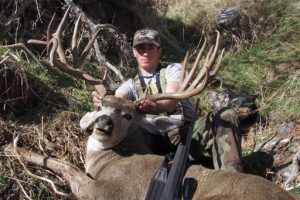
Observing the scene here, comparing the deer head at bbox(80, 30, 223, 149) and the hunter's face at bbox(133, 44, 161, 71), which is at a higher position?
the hunter's face at bbox(133, 44, 161, 71)

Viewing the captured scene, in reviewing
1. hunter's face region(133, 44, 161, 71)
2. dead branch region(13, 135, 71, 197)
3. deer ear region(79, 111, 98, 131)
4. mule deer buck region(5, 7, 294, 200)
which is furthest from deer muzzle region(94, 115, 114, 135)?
hunter's face region(133, 44, 161, 71)

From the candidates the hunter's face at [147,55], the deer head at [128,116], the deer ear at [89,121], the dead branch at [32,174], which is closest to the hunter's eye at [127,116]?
the deer head at [128,116]

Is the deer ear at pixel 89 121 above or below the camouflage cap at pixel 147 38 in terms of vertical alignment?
below

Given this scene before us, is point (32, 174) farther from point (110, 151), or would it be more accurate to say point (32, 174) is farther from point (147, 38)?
point (147, 38)

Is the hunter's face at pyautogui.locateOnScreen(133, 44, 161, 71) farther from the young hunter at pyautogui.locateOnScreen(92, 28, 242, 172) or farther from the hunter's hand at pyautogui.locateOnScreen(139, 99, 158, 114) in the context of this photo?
the hunter's hand at pyautogui.locateOnScreen(139, 99, 158, 114)

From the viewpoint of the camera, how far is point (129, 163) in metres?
5.21

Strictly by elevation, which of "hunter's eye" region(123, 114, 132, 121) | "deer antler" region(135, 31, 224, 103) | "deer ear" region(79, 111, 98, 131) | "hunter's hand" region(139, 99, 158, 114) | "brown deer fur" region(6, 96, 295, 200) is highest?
"deer antler" region(135, 31, 224, 103)

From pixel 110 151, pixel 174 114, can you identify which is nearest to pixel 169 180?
pixel 110 151

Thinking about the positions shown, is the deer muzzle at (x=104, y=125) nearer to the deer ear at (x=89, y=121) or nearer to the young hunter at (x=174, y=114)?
the deer ear at (x=89, y=121)

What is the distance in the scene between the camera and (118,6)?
31.1 ft

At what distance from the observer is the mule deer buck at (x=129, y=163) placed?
4.69 m

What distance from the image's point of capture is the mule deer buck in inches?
185

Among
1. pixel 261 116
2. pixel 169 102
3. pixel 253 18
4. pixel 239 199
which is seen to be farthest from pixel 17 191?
pixel 253 18

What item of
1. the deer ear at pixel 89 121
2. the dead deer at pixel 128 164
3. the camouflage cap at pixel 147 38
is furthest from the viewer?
the camouflage cap at pixel 147 38
